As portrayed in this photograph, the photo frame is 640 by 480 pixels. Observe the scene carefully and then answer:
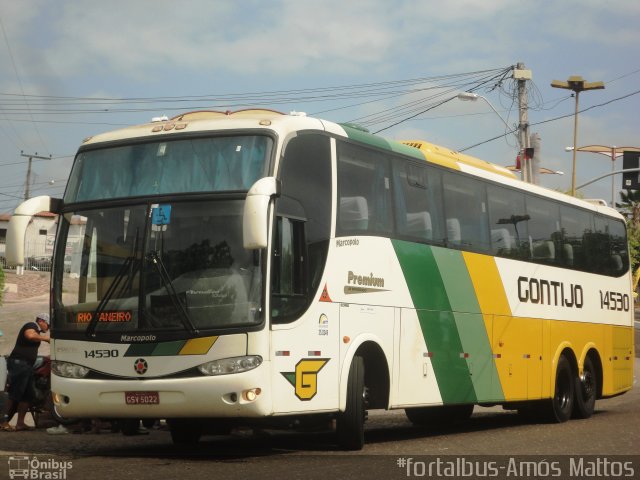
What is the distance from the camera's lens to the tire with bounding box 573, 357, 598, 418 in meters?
18.5

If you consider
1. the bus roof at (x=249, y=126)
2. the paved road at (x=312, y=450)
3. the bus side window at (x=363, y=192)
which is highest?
the bus roof at (x=249, y=126)

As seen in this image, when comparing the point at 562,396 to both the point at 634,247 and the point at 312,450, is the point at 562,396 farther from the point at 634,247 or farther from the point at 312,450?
the point at 634,247

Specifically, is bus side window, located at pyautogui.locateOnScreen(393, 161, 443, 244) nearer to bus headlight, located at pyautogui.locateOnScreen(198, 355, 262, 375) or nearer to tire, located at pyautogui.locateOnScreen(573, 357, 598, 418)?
bus headlight, located at pyautogui.locateOnScreen(198, 355, 262, 375)

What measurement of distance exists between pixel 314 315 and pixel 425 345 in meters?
2.87

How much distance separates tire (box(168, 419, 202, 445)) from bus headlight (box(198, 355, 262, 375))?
223 centimetres

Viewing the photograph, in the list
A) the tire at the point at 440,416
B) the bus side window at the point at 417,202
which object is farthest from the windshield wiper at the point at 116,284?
the tire at the point at 440,416

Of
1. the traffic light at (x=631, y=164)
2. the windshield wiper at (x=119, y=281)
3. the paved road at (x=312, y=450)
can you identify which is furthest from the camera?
the traffic light at (x=631, y=164)

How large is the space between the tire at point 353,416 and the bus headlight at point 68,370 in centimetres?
275

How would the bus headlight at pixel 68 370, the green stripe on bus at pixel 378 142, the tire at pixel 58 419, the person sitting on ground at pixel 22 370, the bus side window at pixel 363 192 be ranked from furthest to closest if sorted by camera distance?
1. the person sitting on ground at pixel 22 370
2. the tire at pixel 58 419
3. the green stripe on bus at pixel 378 142
4. the bus side window at pixel 363 192
5. the bus headlight at pixel 68 370

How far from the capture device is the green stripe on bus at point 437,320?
518 inches

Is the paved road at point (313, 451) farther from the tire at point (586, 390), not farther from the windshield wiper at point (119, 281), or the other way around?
the windshield wiper at point (119, 281)

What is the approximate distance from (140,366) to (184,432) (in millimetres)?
2326

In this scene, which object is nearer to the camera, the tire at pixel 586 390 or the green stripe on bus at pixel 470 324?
the green stripe on bus at pixel 470 324

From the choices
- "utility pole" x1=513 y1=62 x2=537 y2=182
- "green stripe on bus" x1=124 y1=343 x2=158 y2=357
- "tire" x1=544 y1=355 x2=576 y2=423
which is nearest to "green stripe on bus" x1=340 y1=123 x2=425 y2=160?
"green stripe on bus" x1=124 y1=343 x2=158 y2=357
